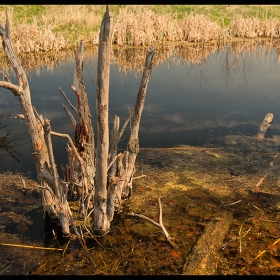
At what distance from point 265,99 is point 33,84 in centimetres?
805

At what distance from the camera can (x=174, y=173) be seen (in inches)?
255

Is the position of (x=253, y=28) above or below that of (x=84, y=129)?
above

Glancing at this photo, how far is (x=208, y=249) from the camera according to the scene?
429 centimetres

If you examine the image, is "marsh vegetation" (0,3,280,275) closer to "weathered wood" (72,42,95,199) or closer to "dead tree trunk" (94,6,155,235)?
"weathered wood" (72,42,95,199)

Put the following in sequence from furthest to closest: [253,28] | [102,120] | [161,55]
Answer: [253,28] → [161,55] → [102,120]

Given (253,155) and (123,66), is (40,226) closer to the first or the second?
(253,155)

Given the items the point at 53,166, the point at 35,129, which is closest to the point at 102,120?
the point at 53,166

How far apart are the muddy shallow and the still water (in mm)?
1181

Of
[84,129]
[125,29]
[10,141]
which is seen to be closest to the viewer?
[84,129]

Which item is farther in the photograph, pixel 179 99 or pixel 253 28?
pixel 253 28

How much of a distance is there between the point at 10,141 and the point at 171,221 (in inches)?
175

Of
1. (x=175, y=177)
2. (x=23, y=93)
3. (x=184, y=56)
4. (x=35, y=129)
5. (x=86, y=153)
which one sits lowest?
(x=175, y=177)

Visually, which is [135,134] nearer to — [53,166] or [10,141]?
[53,166]
